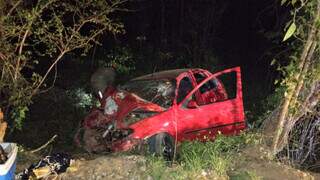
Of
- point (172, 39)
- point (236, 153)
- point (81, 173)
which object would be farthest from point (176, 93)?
point (172, 39)

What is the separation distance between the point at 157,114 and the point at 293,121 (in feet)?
8.57

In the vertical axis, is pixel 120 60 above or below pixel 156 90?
above

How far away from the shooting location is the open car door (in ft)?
31.0

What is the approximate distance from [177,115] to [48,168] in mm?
3259

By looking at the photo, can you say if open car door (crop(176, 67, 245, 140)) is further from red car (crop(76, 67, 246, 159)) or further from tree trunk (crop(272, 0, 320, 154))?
tree trunk (crop(272, 0, 320, 154))

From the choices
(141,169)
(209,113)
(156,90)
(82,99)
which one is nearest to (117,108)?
(156,90)

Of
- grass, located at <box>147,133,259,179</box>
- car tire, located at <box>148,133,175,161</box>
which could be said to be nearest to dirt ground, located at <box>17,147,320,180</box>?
grass, located at <box>147,133,259,179</box>

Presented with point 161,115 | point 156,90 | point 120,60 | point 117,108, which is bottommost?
point 161,115

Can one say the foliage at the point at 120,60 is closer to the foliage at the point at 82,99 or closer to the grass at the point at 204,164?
the foliage at the point at 82,99

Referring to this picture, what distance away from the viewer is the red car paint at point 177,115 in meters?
8.98

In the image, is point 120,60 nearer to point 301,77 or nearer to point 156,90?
point 156,90

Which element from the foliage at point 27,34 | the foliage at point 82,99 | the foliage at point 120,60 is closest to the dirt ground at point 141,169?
the foliage at point 27,34

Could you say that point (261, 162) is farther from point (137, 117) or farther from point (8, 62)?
point (8, 62)

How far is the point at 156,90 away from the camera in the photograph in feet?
31.9
